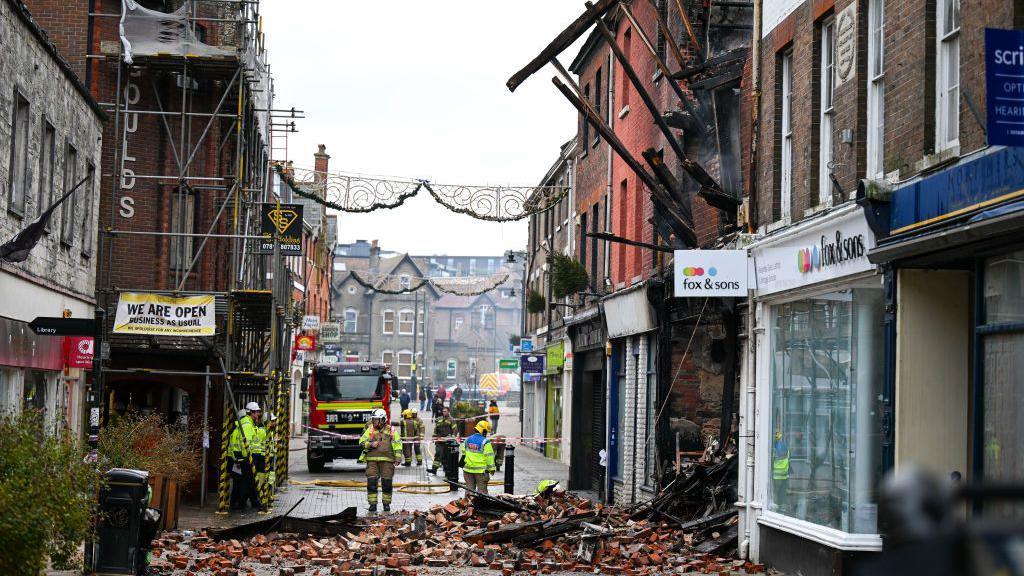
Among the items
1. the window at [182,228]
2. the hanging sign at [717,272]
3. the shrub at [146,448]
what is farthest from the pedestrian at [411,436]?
the hanging sign at [717,272]

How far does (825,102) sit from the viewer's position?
1369 cm

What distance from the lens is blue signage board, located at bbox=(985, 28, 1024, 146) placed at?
7711mm

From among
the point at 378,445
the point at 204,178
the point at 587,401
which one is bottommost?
the point at 378,445

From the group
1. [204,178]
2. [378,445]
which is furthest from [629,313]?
[204,178]

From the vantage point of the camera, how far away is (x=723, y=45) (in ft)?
66.1

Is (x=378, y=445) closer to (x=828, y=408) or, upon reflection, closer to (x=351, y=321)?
(x=828, y=408)

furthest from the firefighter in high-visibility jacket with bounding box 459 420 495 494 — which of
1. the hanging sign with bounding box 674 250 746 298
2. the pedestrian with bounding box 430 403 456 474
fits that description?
the pedestrian with bounding box 430 403 456 474

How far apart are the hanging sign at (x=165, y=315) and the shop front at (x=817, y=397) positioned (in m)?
10.6

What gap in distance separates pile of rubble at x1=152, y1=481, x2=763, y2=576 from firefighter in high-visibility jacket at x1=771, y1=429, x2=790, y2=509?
33.6 inches

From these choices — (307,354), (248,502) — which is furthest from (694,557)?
(307,354)

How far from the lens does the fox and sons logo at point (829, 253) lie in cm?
1226

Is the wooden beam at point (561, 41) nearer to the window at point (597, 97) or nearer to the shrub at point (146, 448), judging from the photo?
the shrub at point (146, 448)

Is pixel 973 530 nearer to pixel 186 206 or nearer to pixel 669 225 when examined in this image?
pixel 669 225

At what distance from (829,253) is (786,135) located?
2.50 m
